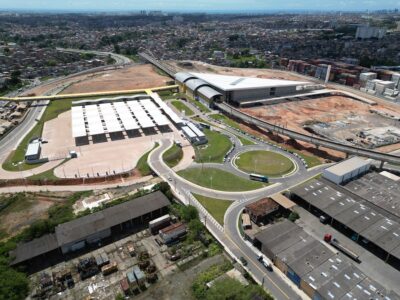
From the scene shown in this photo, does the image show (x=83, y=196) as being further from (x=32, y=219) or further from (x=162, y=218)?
(x=162, y=218)

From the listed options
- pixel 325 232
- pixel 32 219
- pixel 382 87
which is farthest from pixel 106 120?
pixel 382 87

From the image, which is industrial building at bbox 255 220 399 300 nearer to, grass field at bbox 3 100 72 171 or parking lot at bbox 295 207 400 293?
parking lot at bbox 295 207 400 293

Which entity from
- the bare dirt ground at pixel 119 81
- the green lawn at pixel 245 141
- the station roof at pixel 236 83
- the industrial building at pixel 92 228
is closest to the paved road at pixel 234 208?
the industrial building at pixel 92 228

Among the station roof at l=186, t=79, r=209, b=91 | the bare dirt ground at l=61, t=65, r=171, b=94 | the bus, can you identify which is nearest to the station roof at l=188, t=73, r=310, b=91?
the station roof at l=186, t=79, r=209, b=91

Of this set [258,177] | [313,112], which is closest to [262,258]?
[258,177]

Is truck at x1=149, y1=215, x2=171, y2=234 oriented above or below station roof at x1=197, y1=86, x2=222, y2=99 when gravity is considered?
below

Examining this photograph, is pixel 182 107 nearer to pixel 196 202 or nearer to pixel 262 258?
pixel 196 202
